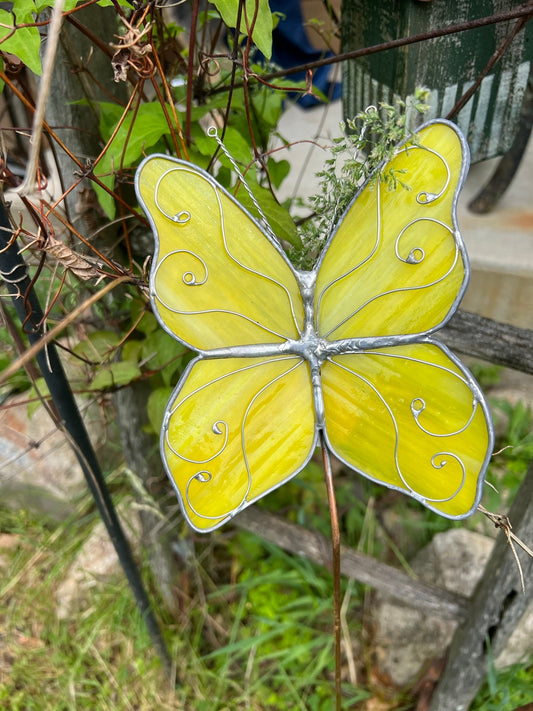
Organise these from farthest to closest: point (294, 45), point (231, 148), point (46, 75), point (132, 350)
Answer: point (294, 45) → point (132, 350) → point (231, 148) → point (46, 75)

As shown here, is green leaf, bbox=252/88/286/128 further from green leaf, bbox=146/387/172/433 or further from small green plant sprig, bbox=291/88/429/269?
green leaf, bbox=146/387/172/433

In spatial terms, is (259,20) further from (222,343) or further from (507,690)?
(507,690)

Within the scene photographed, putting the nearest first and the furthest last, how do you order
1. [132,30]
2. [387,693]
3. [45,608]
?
[132,30]
[387,693]
[45,608]

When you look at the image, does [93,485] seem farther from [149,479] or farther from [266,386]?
[266,386]

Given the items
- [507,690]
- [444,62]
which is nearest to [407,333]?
[444,62]

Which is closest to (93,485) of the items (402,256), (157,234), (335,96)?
(157,234)

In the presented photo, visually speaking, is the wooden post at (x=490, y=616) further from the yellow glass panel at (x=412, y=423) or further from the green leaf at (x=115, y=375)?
the green leaf at (x=115, y=375)

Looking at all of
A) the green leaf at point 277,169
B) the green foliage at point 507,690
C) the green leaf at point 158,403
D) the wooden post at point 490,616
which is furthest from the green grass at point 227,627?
the green leaf at point 277,169
